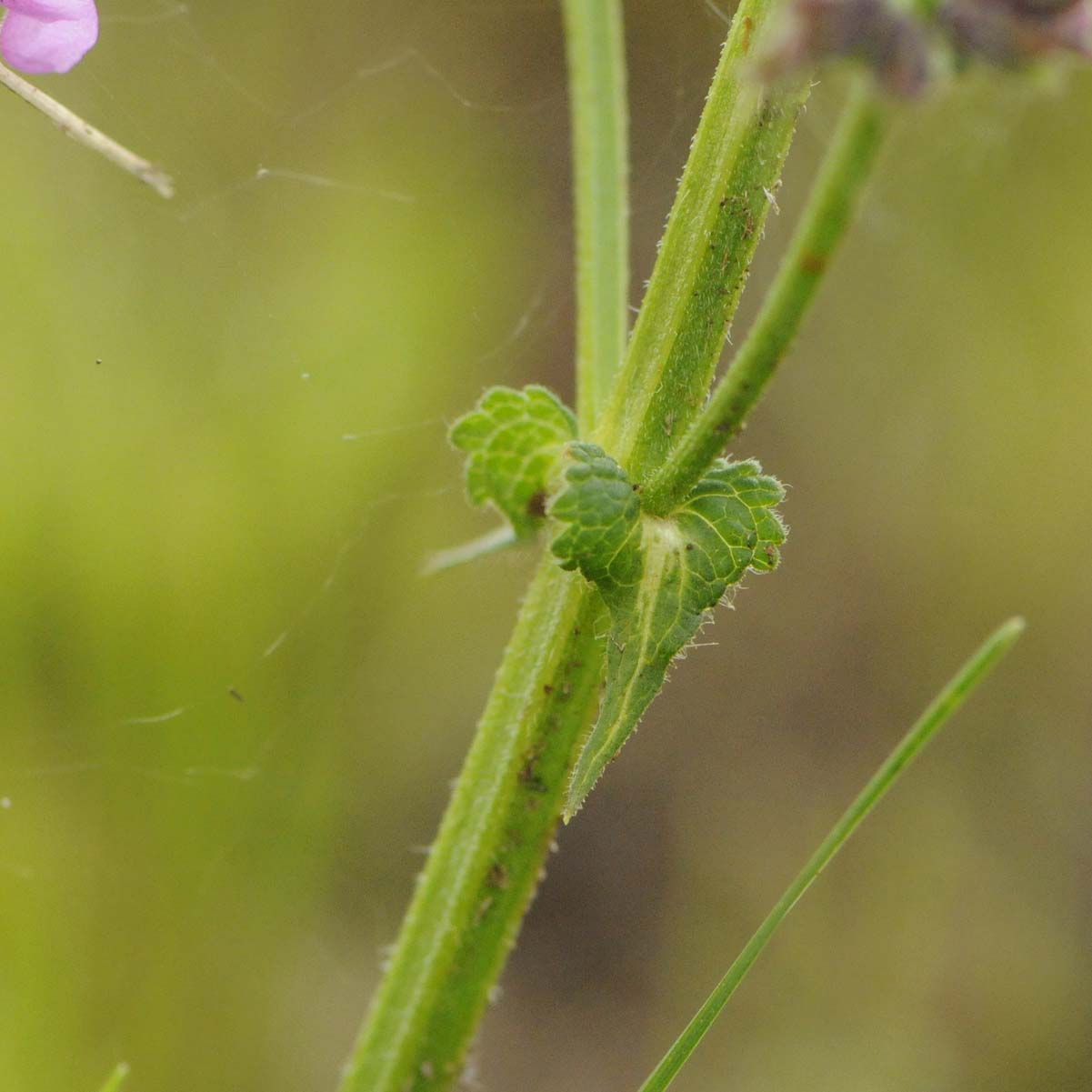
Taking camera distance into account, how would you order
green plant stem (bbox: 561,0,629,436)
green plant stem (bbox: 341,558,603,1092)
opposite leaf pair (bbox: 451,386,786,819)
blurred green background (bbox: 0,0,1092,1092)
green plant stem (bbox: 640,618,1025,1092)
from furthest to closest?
blurred green background (bbox: 0,0,1092,1092) < green plant stem (bbox: 561,0,629,436) < green plant stem (bbox: 341,558,603,1092) < opposite leaf pair (bbox: 451,386,786,819) < green plant stem (bbox: 640,618,1025,1092)

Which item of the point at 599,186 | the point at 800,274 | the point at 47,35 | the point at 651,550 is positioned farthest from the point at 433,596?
the point at 800,274

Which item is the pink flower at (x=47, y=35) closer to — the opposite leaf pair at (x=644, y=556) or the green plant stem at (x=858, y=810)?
the opposite leaf pair at (x=644, y=556)

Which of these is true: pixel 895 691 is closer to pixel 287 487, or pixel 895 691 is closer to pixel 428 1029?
pixel 287 487

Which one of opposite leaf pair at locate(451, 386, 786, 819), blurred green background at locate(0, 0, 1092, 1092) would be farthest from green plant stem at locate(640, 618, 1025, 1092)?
blurred green background at locate(0, 0, 1092, 1092)

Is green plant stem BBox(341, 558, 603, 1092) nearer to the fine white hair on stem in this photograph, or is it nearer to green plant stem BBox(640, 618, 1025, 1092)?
green plant stem BBox(640, 618, 1025, 1092)

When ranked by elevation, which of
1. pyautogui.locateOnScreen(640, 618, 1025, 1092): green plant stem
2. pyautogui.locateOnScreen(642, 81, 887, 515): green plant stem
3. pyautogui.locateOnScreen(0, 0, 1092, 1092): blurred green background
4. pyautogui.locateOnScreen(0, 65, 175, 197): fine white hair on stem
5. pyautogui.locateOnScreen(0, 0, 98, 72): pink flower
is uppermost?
pyautogui.locateOnScreen(0, 0, 1092, 1092): blurred green background
